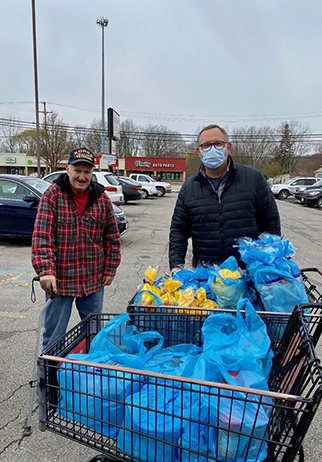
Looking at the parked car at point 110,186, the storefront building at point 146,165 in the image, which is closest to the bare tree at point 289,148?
the storefront building at point 146,165

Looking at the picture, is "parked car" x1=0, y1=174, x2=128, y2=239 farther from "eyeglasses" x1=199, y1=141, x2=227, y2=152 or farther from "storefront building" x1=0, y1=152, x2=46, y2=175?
"storefront building" x1=0, y1=152, x2=46, y2=175

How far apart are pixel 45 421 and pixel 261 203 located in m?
1.98

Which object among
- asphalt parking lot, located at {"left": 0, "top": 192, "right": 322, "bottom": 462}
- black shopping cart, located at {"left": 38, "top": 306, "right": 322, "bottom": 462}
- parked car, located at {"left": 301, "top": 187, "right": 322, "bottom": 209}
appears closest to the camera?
black shopping cart, located at {"left": 38, "top": 306, "right": 322, "bottom": 462}

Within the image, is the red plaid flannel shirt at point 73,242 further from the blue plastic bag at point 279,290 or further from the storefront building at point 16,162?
the storefront building at point 16,162

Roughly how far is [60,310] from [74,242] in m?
0.61

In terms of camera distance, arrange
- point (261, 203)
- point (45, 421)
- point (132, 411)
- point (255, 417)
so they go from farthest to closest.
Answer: point (261, 203) < point (45, 421) < point (132, 411) < point (255, 417)

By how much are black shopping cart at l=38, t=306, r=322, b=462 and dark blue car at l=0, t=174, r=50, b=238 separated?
6.26 metres

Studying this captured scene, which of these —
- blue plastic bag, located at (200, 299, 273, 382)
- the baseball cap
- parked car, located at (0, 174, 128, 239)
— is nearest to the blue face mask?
the baseball cap

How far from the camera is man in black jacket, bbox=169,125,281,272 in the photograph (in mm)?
2355

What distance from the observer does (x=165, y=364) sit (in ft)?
5.26

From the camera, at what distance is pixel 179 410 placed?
1352mm

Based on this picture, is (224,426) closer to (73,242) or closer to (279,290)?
(279,290)

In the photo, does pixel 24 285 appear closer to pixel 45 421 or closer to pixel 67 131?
pixel 45 421

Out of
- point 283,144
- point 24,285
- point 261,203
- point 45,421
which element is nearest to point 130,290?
point 24,285
